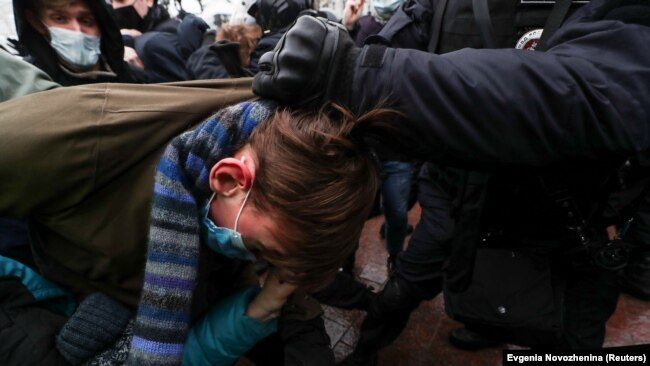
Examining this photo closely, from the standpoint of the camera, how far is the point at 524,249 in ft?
5.09

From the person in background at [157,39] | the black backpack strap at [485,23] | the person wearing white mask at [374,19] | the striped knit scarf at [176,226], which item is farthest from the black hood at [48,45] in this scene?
the black backpack strap at [485,23]

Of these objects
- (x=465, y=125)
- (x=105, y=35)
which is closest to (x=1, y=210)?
(x=465, y=125)

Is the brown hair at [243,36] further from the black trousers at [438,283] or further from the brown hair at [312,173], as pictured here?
the brown hair at [312,173]

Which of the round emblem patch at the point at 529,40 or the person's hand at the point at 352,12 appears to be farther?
the person's hand at the point at 352,12

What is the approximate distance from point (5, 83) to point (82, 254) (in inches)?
24.5

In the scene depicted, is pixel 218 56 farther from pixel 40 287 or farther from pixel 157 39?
pixel 40 287

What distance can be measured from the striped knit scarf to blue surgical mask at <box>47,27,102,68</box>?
1682 mm

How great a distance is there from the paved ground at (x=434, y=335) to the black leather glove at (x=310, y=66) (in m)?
1.96

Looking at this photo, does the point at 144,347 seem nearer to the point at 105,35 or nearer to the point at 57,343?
the point at 57,343

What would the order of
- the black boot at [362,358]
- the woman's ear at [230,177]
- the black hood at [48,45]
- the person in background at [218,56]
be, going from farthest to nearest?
the person in background at [218,56], the black boot at [362,358], the black hood at [48,45], the woman's ear at [230,177]

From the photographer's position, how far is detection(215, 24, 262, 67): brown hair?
2688 mm

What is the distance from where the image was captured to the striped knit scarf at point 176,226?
34.9 inches


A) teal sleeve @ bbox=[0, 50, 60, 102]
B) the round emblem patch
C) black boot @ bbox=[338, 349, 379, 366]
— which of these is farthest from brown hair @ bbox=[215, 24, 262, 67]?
black boot @ bbox=[338, 349, 379, 366]

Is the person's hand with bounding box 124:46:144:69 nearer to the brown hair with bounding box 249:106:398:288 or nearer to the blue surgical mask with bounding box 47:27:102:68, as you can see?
the blue surgical mask with bounding box 47:27:102:68
